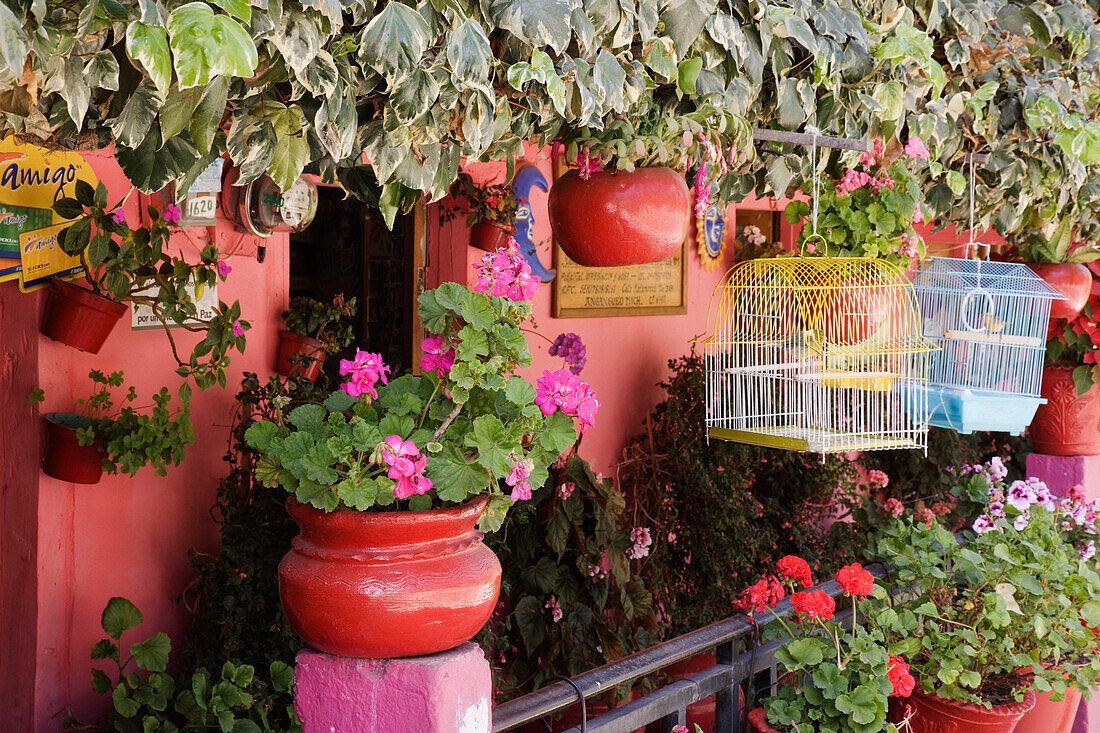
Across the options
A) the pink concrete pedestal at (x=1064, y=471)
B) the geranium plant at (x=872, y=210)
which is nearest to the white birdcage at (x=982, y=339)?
the geranium plant at (x=872, y=210)

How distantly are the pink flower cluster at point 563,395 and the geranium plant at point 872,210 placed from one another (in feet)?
4.71

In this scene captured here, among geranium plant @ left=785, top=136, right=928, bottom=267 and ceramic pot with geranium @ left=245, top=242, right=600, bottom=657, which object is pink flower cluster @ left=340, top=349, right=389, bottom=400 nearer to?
ceramic pot with geranium @ left=245, top=242, right=600, bottom=657

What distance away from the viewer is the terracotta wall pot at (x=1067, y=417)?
463 cm

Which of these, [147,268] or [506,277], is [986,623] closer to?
[506,277]

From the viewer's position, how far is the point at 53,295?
286cm

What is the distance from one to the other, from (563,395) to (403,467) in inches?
12.6

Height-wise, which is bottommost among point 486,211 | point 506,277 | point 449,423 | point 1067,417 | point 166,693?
point 166,693

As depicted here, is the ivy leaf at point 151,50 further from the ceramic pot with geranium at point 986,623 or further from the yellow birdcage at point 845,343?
the ceramic pot with geranium at point 986,623

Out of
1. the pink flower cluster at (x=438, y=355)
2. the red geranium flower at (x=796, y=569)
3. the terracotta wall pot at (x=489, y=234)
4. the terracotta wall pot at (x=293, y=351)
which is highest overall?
the terracotta wall pot at (x=489, y=234)

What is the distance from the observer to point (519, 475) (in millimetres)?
1692

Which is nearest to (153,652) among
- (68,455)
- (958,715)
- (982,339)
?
(68,455)

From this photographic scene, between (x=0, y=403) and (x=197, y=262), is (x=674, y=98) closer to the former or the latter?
(x=197, y=262)

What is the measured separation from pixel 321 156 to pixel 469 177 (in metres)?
2.25

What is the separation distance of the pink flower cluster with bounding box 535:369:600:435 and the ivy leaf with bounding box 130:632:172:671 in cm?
187
